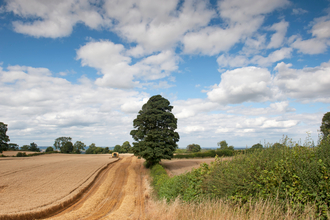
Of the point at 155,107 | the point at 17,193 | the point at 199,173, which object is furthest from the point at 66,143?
the point at 199,173

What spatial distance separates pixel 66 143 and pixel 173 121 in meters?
76.5

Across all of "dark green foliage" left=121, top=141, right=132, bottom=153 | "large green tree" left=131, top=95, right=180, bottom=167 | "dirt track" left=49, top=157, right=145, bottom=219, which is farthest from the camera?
"dark green foliage" left=121, top=141, right=132, bottom=153

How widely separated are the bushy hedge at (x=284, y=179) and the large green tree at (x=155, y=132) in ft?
58.8

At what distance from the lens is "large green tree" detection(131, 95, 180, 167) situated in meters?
25.8

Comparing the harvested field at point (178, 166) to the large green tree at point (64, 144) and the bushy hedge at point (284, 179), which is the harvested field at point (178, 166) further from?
the large green tree at point (64, 144)

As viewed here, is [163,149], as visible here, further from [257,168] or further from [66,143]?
[66,143]

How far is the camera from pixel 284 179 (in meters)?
5.51

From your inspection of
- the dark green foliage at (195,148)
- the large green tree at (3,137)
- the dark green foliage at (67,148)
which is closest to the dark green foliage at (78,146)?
the dark green foliage at (67,148)

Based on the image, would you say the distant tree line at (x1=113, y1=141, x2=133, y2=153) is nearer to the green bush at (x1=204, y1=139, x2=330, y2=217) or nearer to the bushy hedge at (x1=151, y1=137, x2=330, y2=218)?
the bushy hedge at (x1=151, y1=137, x2=330, y2=218)

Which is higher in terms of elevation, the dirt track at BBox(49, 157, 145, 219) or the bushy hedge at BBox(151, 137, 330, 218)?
the bushy hedge at BBox(151, 137, 330, 218)

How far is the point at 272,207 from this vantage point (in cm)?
522

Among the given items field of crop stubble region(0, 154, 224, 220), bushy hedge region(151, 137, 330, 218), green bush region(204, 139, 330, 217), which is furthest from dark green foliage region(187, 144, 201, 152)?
green bush region(204, 139, 330, 217)

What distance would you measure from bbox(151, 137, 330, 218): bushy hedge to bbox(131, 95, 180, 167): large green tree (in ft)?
58.8

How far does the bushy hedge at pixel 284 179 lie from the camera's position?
15.4 ft
